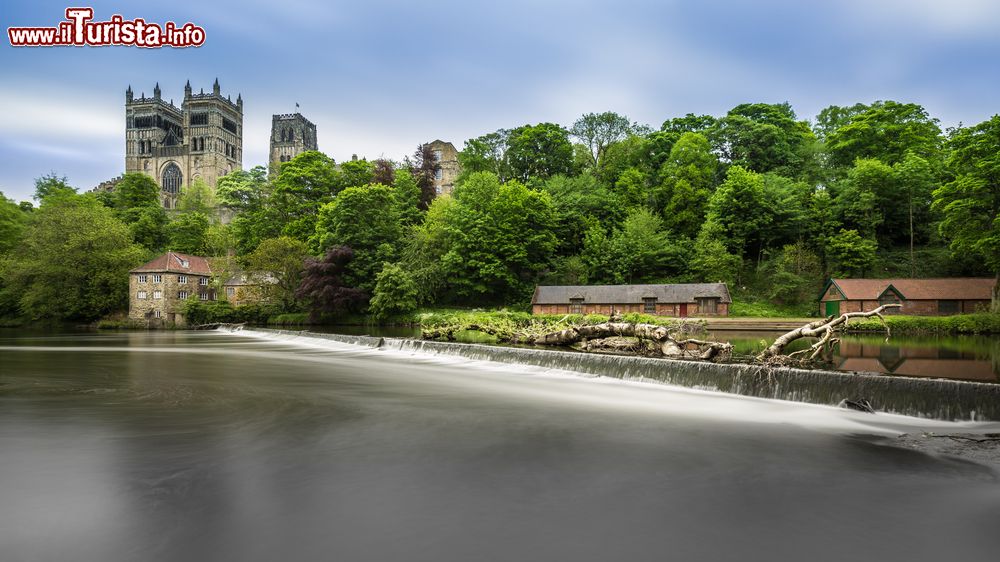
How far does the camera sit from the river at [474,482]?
4.11 metres

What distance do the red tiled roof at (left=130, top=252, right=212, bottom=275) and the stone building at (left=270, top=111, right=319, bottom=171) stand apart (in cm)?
7292

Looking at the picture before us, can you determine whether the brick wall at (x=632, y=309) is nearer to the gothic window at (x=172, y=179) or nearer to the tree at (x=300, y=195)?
the tree at (x=300, y=195)

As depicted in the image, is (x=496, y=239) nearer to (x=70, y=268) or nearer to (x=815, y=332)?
(x=815, y=332)

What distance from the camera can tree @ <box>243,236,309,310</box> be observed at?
4725cm

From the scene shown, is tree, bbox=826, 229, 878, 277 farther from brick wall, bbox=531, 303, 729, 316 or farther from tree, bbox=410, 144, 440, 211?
tree, bbox=410, 144, 440, 211

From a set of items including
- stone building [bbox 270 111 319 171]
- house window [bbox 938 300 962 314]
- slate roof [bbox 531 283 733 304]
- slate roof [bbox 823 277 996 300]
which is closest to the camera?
slate roof [bbox 823 277 996 300]

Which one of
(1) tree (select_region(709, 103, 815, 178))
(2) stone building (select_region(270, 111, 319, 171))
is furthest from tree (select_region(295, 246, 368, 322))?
(2) stone building (select_region(270, 111, 319, 171))

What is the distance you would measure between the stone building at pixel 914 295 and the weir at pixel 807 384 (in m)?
35.4

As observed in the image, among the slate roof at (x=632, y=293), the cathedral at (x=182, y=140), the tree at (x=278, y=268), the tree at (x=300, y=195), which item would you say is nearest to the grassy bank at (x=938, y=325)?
the slate roof at (x=632, y=293)

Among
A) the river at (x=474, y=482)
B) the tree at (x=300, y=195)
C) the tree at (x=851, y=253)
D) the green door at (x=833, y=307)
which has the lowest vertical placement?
the river at (x=474, y=482)

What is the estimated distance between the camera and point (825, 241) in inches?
1858

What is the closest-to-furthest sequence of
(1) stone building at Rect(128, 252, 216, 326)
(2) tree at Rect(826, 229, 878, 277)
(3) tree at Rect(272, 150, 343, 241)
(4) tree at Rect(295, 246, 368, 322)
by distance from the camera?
1. (2) tree at Rect(826, 229, 878, 277)
2. (4) tree at Rect(295, 246, 368, 322)
3. (1) stone building at Rect(128, 252, 216, 326)
4. (3) tree at Rect(272, 150, 343, 241)

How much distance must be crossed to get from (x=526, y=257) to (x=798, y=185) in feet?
91.8

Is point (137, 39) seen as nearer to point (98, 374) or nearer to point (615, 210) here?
point (98, 374)
